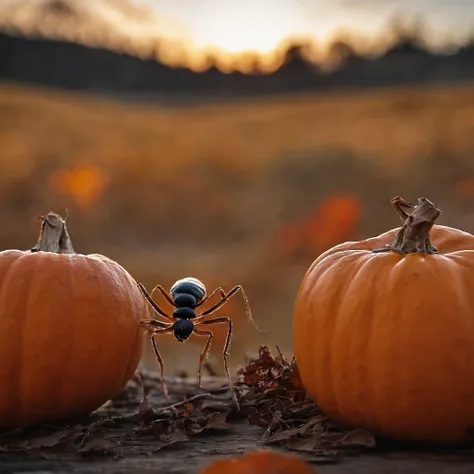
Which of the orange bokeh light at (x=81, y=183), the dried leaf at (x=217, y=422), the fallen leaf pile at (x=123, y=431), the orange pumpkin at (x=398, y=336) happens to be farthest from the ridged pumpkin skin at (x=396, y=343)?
the orange bokeh light at (x=81, y=183)

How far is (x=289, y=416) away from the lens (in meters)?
2.45

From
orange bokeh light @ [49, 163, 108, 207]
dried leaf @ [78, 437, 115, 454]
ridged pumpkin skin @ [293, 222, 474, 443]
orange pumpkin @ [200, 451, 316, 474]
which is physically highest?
orange bokeh light @ [49, 163, 108, 207]

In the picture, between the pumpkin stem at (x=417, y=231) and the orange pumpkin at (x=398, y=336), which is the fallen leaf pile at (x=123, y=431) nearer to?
the orange pumpkin at (x=398, y=336)

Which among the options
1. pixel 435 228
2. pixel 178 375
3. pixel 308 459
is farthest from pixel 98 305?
pixel 178 375

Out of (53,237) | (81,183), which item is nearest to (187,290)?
(53,237)

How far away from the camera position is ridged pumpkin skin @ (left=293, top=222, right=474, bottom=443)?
2.08 meters

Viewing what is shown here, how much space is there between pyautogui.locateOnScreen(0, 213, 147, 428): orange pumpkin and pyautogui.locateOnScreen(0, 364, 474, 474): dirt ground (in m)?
0.10

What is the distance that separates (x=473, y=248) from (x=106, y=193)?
17938 millimetres

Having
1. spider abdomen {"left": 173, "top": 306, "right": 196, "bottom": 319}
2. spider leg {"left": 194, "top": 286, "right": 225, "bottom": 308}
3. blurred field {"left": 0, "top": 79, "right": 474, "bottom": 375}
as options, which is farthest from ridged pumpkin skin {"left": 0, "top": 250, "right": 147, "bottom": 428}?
blurred field {"left": 0, "top": 79, "right": 474, "bottom": 375}

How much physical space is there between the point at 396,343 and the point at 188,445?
705 mm

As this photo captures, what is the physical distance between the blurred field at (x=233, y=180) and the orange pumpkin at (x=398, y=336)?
11346 mm

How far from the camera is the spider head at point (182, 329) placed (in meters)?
→ 2.77

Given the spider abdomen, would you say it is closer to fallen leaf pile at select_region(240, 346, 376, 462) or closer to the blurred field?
fallen leaf pile at select_region(240, 346, 376, 462)

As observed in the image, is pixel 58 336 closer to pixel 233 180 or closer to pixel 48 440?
pixel 48 440
